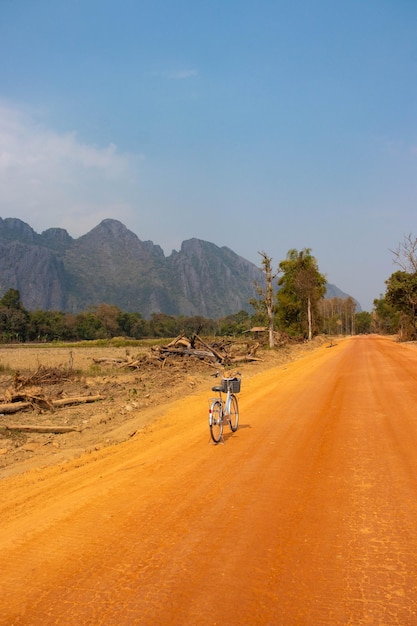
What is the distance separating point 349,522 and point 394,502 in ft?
2.68

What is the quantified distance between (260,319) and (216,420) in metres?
50.4

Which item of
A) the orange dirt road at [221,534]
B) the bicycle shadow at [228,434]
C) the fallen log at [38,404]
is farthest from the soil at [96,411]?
the bicycle shadow at [228,434]

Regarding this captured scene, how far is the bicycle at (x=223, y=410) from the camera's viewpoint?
8055 mm

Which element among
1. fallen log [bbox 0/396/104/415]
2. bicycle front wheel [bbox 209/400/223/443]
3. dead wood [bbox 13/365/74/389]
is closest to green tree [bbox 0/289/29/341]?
dead wood [bbox 13/365/74/389]

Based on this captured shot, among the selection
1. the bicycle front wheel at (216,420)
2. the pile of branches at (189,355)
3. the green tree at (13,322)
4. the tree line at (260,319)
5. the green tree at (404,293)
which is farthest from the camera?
the green tree at (13,322)

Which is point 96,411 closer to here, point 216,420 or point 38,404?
point 38,404

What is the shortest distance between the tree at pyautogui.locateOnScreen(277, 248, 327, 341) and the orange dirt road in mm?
48108

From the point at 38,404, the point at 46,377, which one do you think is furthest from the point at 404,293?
the point at 38,404

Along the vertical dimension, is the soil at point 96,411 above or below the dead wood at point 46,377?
below

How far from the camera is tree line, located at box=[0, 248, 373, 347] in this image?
5041 centimetres

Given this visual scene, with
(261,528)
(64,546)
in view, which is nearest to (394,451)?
(261,528)

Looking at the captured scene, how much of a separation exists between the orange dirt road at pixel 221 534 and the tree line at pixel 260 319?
17976mm

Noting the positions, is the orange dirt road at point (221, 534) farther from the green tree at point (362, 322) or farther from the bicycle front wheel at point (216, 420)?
the green tree at point (362, 322)

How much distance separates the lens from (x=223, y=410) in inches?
338
